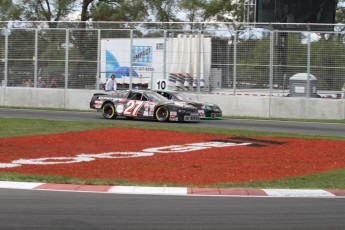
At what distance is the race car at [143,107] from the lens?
23.3 meters

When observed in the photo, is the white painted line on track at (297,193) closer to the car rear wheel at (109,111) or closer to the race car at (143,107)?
the race car at (143,107)

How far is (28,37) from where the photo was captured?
33.9m

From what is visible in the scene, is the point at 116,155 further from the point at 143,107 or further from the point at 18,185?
the point at 143,107

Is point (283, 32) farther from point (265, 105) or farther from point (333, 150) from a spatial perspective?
point (333, 150)

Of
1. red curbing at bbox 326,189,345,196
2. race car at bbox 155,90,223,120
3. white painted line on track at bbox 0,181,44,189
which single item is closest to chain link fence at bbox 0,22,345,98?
race car at bbox 155,90,223,120

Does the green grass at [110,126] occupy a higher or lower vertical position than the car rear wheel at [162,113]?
lower

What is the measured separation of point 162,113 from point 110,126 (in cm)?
309

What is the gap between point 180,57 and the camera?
31500 millimetres

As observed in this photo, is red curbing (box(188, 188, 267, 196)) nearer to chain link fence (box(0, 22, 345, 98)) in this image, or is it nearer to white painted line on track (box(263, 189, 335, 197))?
white painted line on track (box(263, 189, 335, 197))

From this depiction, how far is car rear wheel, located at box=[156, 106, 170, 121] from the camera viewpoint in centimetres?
2342

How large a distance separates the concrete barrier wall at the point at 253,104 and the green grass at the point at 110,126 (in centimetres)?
778

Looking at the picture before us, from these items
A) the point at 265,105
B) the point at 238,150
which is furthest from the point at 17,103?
the point at 238,150

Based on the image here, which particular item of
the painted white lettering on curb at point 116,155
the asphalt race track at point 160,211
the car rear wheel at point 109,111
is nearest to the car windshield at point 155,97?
the car rear wheel at point 109,111

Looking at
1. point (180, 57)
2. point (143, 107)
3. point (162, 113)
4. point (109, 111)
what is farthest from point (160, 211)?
point (180, 57)
